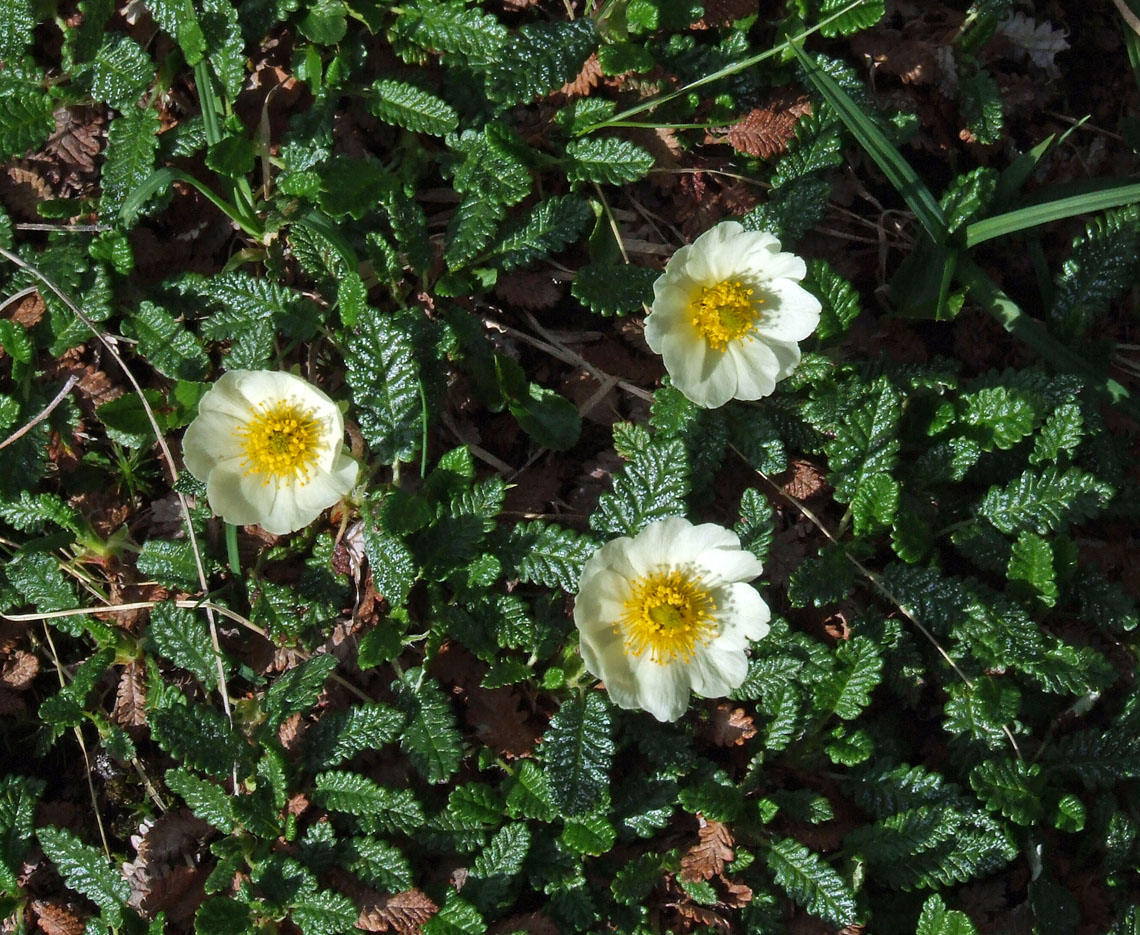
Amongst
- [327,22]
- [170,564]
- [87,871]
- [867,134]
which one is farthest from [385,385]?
[87,871]

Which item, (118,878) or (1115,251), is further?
(1115,251)

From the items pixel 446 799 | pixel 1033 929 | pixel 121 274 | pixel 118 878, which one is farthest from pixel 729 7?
pixel 118 878

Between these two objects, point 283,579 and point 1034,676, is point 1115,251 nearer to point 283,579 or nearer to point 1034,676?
point 1034,676

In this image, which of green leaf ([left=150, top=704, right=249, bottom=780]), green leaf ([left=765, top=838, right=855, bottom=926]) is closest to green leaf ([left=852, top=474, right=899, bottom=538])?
green leaf ([left=765, top=838, right=855, bottom=926])

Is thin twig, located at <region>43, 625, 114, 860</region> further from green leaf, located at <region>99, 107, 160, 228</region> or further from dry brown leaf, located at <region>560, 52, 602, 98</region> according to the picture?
dry brown leaf, located at <region>560, 52, 602, 98</region>

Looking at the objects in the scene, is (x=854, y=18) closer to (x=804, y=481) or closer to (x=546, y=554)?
(x=804, y=481)

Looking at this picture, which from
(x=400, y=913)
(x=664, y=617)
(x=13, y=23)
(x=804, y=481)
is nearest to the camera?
(x=664, y=617)
